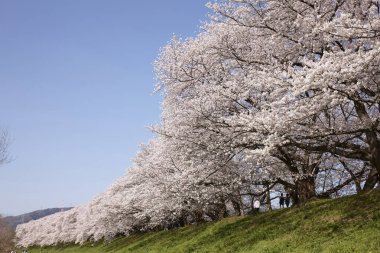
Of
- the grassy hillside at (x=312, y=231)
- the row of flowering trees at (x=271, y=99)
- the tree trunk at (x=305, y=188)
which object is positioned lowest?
the grassy hillside at (x=312, y=231)

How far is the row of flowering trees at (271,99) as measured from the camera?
519 inches

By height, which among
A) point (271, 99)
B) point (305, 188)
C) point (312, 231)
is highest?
point (271, 99)

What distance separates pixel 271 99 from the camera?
1842cm

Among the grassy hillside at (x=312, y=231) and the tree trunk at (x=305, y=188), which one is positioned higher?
the tree trunk at (x=305, y=188)

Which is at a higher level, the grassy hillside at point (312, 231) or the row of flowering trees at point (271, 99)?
the row of flowering trees at point (271, 99)

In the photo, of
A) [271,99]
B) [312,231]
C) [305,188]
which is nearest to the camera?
[312,231]

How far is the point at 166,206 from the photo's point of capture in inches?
1127

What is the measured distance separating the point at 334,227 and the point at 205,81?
29.1 feet

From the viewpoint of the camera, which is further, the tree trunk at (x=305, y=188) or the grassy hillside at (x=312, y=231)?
the tree trunk at (x=305, y=188)

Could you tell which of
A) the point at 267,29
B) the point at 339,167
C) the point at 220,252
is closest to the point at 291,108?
the point at 267,29

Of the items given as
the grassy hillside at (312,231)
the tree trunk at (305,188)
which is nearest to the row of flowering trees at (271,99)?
the tree trunk at (305,188)

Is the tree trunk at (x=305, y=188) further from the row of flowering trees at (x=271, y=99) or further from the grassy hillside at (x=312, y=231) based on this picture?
the grassy hillside at (x=312, y=231)

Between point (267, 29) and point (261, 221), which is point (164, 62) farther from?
point (261, 221)

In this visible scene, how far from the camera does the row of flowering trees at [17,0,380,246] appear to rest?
43.2 ft
